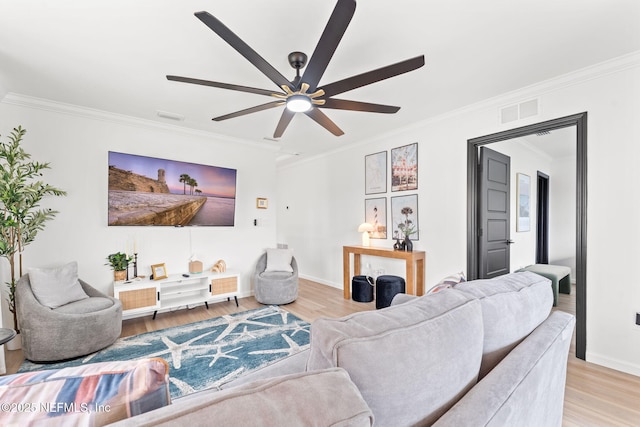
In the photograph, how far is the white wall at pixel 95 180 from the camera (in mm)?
3174

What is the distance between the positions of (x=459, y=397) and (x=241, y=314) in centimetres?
323

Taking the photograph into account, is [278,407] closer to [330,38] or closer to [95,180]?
[330,38]

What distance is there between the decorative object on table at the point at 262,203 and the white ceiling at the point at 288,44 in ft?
6.25

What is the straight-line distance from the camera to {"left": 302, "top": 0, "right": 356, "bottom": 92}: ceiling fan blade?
1.30 m

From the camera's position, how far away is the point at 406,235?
13.1 ft

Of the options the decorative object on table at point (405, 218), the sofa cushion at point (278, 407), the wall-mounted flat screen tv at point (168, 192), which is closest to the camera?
the sofa cushion at point (278, 407)

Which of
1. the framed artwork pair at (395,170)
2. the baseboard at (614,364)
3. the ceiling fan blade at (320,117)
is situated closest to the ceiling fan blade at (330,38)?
the ceiling fan blade at (320,117)

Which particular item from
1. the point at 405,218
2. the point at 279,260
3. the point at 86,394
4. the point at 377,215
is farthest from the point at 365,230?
the point at 86,394

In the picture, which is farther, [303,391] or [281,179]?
[281,179]

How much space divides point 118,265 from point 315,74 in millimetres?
3268

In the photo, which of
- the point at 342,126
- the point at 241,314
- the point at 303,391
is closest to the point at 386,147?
the point at 342,126

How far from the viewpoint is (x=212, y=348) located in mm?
2742

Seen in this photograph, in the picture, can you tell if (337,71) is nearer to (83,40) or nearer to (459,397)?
(83,40)

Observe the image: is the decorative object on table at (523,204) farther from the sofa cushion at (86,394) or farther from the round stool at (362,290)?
the sofa cushion at (86,394)
